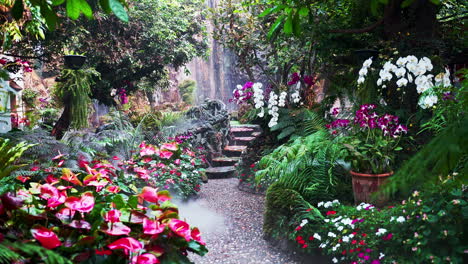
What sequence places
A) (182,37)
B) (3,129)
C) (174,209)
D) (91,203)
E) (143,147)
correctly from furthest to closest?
(182,37)
(3,129)
(143,147)
(174,209)
(91,203)

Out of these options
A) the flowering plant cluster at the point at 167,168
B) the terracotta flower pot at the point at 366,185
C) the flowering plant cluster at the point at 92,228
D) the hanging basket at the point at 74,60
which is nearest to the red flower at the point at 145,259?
the flowering plant cluster at the point at 92,228

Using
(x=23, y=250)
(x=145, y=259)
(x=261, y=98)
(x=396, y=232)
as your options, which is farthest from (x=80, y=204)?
(x=261, y=98)

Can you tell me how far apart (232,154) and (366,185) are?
5.05 m

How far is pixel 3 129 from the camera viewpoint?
18.6 feet

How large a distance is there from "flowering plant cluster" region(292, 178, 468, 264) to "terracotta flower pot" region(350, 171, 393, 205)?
236mm

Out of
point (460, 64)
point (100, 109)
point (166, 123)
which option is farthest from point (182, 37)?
point (100, 109)

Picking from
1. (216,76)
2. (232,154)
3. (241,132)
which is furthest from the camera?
(216,76)

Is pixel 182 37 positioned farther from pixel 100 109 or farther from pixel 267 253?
pixel 100 109

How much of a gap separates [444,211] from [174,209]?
1.60 m

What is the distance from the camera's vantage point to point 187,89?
1538 centimetres

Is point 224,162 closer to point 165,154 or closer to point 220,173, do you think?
point 220,173

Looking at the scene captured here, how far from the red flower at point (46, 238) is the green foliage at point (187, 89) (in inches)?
559

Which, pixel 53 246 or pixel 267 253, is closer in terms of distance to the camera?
pixel 53 246

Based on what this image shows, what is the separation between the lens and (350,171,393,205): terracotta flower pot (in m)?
3.12
